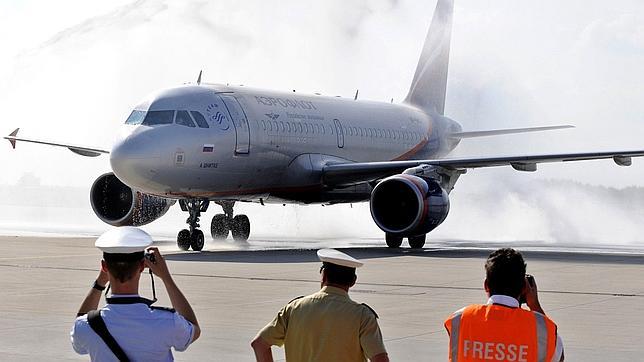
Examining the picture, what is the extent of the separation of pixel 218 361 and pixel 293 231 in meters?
27.7

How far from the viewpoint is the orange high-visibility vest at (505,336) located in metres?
4.77

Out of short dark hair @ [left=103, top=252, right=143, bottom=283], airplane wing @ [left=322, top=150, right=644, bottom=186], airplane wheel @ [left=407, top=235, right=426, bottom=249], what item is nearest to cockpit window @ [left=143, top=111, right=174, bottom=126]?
airplane wing @ [left=322, top=150, right=644, bottom=186]

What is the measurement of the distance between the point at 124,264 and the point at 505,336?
153 centimetres

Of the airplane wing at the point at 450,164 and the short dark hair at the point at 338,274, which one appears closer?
the short dark hair at the point at 338,274

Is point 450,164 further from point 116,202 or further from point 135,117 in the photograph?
point 116,202

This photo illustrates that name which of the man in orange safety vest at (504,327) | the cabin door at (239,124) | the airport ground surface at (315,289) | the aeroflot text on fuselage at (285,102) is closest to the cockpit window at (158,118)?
the cabin door at (239,124)

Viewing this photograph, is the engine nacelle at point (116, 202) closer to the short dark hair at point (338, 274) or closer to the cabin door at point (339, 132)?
the cabin door at point (339, 132)

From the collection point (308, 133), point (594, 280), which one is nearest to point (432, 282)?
point (594, 280)

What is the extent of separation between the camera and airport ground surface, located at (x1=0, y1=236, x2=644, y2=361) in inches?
399

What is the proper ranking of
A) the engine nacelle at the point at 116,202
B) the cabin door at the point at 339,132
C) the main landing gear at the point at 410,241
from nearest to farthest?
1. the main landing gear at the point at 410,241
2. the engine nacelle at the point at 116,202
3. the cabin door at the point at 339,132

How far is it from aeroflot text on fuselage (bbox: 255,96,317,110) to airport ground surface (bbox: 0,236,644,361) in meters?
3.42

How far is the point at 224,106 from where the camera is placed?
2452 cm

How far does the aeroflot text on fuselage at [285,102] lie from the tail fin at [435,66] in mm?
7658

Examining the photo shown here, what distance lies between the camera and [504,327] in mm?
4797
